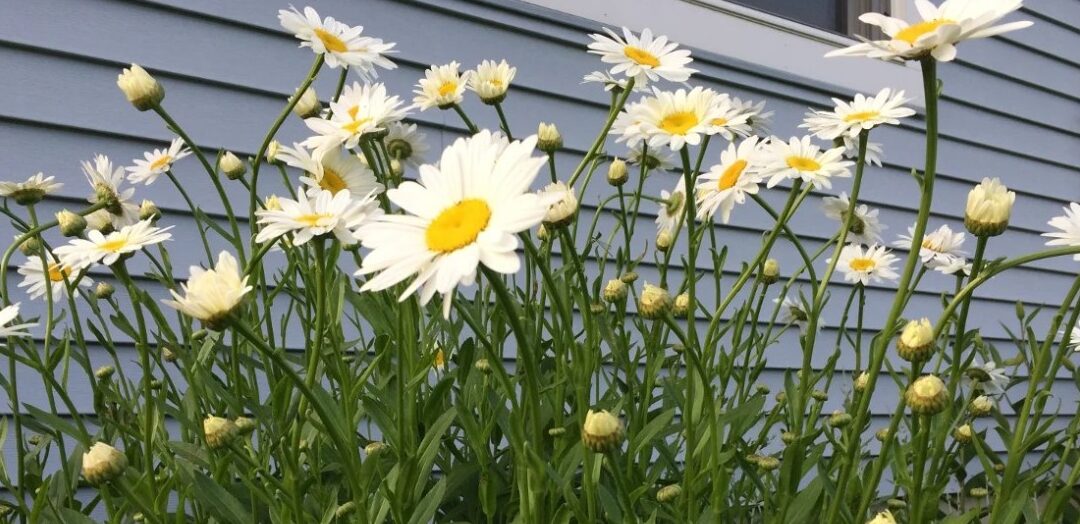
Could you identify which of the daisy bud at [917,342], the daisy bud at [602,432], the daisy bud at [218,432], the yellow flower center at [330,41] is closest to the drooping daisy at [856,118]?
the daisy bud at [917,342]

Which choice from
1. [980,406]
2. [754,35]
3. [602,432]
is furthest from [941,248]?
[754,35]

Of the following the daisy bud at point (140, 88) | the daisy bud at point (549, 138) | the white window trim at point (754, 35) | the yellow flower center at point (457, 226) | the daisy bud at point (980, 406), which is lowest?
the daisy bud at point (980, 406)

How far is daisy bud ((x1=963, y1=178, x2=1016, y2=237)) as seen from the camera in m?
0.74

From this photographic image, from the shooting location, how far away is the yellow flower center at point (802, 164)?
0.99 m

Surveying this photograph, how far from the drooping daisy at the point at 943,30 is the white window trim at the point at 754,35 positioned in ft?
5.16

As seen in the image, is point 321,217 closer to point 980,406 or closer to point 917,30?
point 917,30

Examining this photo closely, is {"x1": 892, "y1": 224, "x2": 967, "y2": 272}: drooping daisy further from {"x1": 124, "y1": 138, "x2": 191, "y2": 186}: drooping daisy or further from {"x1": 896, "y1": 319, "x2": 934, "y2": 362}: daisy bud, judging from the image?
{"x1": 124, "y1": 138, "x2": 191, "y2": 186}: drooping daisy

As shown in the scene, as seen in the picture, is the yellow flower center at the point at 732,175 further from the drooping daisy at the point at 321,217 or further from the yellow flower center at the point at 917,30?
the drooping daisy at the point at 321,217

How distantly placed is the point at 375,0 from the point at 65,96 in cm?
68

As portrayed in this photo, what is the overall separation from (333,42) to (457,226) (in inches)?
21.6

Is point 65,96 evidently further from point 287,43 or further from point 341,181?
→ point 341,181

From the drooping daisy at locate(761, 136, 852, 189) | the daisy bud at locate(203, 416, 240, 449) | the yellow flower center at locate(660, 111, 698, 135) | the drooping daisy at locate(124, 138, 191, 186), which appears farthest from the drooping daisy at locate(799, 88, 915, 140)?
the drooping daisy at locate(124, 138, 191, 186)

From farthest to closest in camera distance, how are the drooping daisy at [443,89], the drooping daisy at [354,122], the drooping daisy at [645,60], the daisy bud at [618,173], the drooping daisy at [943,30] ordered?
the daisy bud at [618,173], the drooping daisy at [443,89], the drooping daisy at [645,60], the drooping daisy at [354,122], the drooping daisy at [943,30]

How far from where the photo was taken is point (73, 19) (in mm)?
1666
